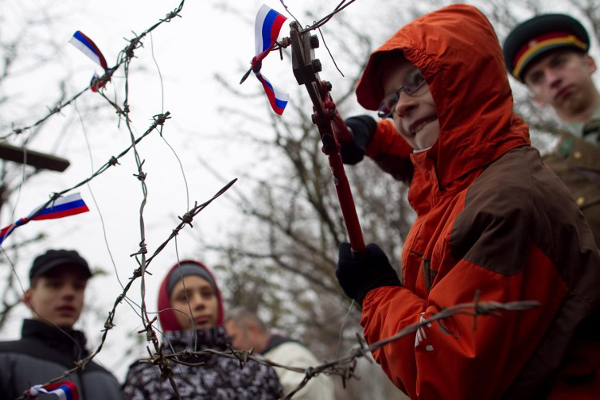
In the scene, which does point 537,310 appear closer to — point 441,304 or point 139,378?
point 441,304

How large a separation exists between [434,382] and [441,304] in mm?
208

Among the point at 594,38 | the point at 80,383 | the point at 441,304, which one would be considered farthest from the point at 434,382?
the point at 594,38

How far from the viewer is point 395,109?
6.75 ft

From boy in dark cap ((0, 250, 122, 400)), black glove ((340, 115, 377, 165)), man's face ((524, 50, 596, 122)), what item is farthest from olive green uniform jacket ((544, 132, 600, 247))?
boy in dark cap ((0, 250, 122, 400))

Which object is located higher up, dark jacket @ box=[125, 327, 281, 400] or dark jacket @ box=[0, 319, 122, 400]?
dark jacket @ box=[0, 319, 122, 400]

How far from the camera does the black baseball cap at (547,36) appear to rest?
10.3ft

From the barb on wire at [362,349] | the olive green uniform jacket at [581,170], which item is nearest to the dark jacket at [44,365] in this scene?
the barb on wire at [362,349]

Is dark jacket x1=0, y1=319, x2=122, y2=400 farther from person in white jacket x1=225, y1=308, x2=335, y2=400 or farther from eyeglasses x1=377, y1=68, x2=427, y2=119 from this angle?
eyeglasses x1=377, y1=68, x2=427, y2=119

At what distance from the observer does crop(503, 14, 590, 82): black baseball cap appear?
10.3 feet

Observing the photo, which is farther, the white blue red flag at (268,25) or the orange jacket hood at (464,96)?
the orange jacket hood at (464,96)

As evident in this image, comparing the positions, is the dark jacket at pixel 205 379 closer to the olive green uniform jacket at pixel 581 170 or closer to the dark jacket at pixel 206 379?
the dark jacket at pixel 206 379

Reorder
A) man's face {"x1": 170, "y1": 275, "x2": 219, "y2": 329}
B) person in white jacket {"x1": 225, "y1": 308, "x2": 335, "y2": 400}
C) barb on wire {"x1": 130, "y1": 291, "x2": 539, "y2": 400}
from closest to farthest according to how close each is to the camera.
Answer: barb on wire {"x1": 130, "y1": 291, "x2": 539, "y2": 400} → man's face {"x1": 170, "y1": 275, "x2": 219, "y2": 329} → person in white jacket {"x1": 225, "y1": 308, "x2": 335, "y2": 400}

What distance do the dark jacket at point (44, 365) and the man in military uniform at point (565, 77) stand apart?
2.84 m

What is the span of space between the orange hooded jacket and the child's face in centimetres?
11
